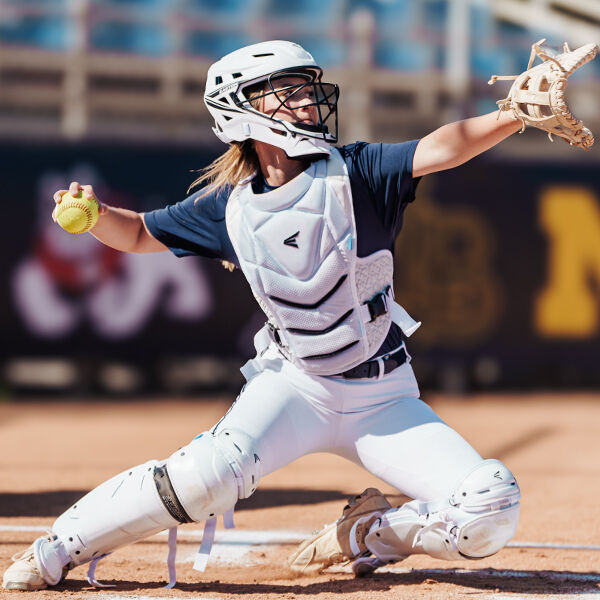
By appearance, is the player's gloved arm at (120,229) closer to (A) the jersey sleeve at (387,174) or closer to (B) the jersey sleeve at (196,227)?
(B) the jersey sleeve at (196,227)

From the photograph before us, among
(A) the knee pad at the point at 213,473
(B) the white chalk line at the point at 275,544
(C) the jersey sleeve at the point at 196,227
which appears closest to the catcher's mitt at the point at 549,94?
(C) the jersey sleeve at the point at 196,227

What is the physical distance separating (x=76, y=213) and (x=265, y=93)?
0.84 metres

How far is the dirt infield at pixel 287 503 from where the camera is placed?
13.1 feet

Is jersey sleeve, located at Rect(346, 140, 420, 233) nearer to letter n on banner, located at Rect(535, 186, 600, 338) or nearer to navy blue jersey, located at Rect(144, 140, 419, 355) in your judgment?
navy blue jersey, located at Rect(144, 140, 419, 355)

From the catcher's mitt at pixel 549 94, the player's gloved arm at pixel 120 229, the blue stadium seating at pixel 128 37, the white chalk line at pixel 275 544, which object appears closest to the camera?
the catcher's mitt at pixel 549 94

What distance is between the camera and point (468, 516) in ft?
12.0

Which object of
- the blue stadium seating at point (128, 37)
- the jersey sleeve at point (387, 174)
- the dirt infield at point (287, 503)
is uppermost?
the blue stadium seating at point (128, 37)

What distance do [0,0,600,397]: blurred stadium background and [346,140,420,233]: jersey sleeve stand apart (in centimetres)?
710

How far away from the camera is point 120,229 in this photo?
416cm

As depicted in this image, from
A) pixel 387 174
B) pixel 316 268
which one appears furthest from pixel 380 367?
pixel 387 174

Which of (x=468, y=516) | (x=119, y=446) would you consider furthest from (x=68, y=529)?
(x=119, y=446)

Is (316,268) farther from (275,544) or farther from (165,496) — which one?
(275,544)

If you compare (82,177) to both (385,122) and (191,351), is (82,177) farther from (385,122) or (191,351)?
(385,122)

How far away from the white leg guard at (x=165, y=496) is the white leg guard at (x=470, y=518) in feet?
2.05
